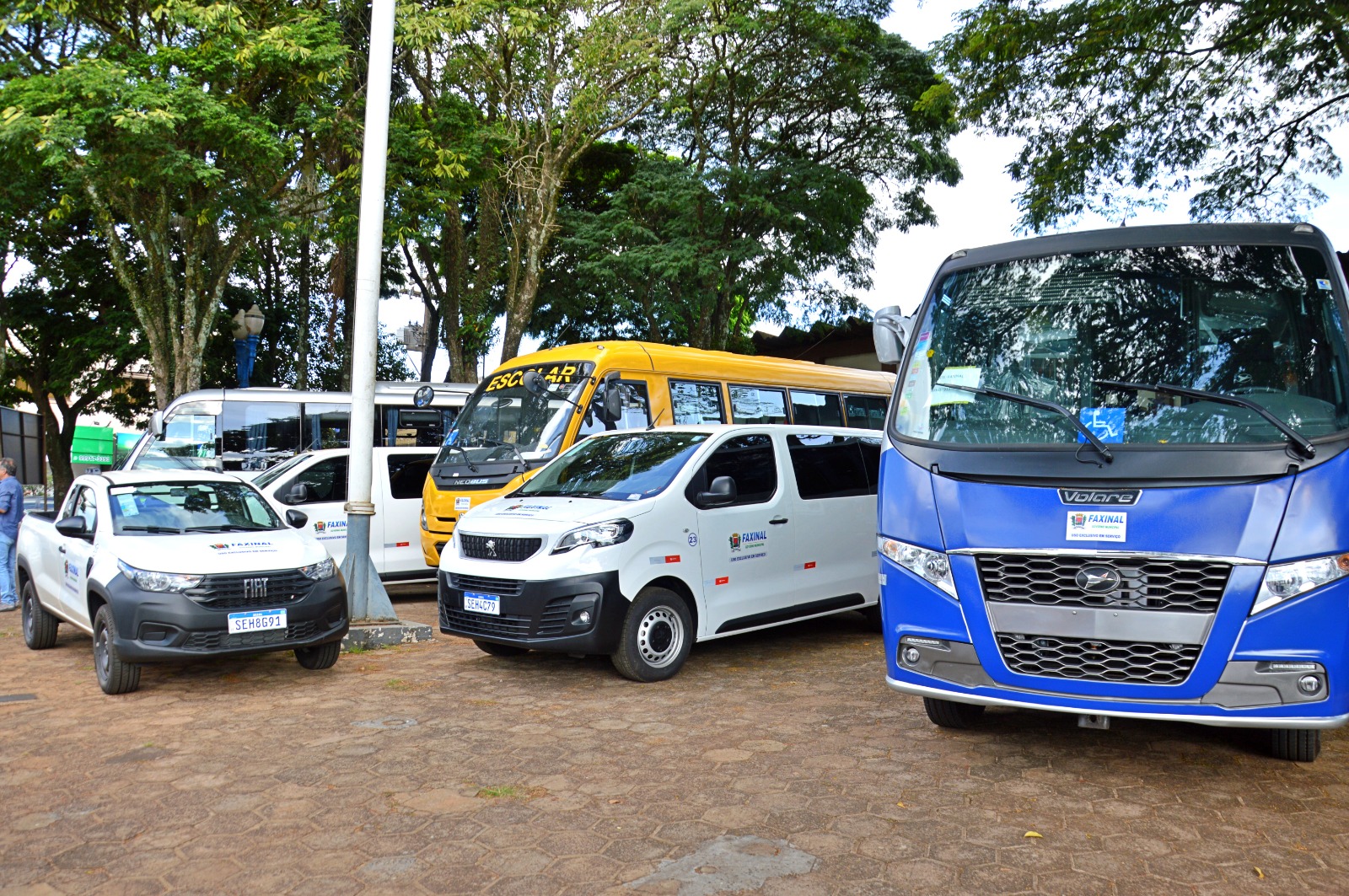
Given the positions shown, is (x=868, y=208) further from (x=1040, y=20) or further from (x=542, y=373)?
(x=542, y=373)

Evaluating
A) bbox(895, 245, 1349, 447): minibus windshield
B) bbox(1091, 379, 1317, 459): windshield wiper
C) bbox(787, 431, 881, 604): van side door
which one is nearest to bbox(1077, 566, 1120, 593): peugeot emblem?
bbox(895, 245, 1349, 447): minibus windshield

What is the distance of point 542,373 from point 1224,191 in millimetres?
8948

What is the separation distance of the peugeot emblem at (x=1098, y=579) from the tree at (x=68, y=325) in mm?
23889

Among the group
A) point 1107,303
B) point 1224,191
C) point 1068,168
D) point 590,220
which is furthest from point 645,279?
point 1107,303

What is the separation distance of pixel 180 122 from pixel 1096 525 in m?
14.8

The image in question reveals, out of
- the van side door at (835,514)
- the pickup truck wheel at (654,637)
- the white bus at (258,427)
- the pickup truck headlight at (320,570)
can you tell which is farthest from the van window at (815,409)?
the pickup truck headlight at (320,570)

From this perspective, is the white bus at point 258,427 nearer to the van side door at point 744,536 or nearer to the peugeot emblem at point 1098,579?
the van side door at point 744,536

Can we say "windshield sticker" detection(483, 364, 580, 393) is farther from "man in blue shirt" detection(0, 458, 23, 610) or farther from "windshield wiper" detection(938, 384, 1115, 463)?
"windshield wiper" detection(938, 384, 1115, 463)

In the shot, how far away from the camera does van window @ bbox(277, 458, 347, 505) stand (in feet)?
39.7

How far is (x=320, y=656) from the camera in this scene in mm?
7922

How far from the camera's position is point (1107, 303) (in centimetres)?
538

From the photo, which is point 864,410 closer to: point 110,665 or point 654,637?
point 654,637

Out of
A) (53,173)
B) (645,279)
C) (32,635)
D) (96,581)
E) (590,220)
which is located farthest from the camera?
(590,220)

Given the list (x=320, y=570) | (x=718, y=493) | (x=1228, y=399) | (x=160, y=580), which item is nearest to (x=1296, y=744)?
(x=1228, y=399)
